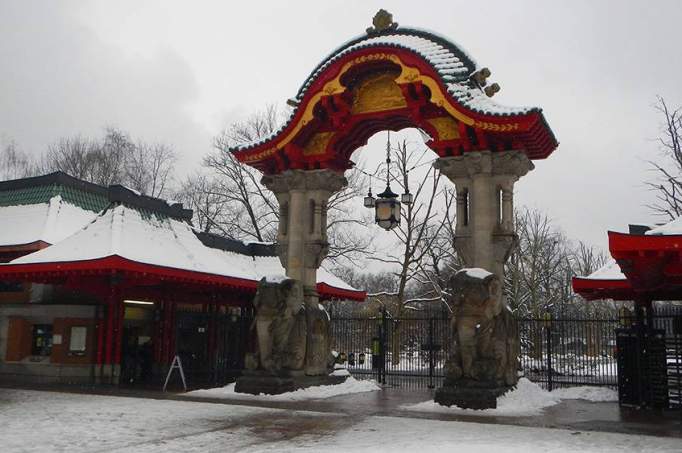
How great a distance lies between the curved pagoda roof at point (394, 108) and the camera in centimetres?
1480

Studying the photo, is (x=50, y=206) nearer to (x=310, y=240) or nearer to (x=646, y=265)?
(x=310, y=240)

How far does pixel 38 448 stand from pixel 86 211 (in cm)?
1644

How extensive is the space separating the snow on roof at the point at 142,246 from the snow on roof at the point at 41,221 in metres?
2.26

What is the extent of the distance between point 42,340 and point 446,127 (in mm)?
14560

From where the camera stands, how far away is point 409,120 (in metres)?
17.0

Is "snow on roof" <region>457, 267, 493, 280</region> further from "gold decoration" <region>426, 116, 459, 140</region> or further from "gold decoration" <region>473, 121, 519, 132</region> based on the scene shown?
"gold decoration" <region>426, 116, 459, 140</region>

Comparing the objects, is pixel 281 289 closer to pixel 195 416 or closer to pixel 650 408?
pixel 195 416

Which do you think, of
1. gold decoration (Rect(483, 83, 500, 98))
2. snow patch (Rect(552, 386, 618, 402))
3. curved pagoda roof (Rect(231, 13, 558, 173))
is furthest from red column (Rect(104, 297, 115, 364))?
snow patch (Rect(552, 386, 618, 402))

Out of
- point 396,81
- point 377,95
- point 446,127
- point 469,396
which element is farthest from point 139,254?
point 469,396

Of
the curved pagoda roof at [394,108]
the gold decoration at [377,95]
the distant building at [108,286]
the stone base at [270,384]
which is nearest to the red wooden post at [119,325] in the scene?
the distant building at [108,286]

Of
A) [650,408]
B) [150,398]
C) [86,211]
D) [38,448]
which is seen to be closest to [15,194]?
[86,211]

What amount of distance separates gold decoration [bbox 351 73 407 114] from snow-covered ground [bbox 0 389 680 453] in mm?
8064

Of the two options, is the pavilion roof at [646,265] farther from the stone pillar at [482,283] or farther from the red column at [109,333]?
the red column at [109,333]

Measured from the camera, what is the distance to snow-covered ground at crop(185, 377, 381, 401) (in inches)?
607
